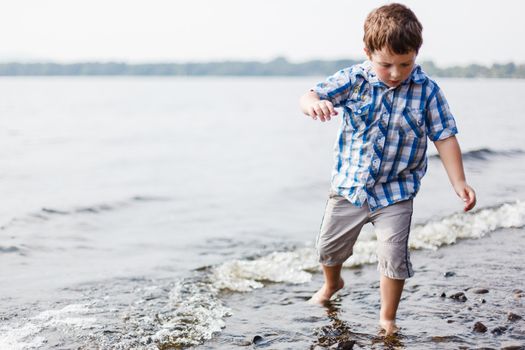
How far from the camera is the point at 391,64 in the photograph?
390 centimetres

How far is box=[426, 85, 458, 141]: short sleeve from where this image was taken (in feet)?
13.5

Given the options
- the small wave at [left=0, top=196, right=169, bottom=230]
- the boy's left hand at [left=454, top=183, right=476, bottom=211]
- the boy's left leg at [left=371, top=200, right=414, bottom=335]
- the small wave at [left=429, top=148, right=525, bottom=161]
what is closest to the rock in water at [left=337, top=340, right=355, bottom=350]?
the boy's left leg at [left=371, top=200, right=414, bottom=335]

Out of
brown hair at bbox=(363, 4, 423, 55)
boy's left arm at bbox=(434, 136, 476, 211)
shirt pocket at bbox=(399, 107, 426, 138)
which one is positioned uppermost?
brown hair at bbox=(363, 4, 423, 55)

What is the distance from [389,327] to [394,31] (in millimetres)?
2004

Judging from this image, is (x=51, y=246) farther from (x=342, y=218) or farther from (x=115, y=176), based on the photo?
(x=115, y=176)

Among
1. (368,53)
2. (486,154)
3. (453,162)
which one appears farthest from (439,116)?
(486,154)

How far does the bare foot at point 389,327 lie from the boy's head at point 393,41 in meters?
1.64

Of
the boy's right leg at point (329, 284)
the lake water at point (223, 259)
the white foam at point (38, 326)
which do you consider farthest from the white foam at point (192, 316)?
the boy's right leg at point (329, 284)

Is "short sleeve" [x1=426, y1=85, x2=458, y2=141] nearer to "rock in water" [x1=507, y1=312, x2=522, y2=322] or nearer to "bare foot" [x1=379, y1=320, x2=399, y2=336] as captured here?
"bare foot" [x1=379, y1=320, x2=399, y2=336]

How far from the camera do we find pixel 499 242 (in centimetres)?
725

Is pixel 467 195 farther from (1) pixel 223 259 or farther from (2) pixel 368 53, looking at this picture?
(1) pixel 223 259

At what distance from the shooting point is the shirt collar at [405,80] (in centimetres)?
404

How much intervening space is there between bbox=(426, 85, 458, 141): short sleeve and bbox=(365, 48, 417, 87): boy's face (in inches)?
10.8

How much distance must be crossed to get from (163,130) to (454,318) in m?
24.2
